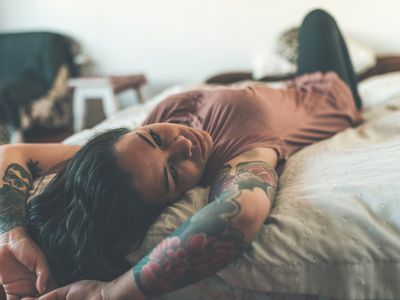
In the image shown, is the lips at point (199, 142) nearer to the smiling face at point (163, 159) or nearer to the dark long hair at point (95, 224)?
the smiling face at point (163, 159)

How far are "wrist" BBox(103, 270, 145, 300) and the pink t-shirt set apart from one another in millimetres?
344

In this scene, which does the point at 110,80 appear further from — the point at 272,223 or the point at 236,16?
the point at 272,223

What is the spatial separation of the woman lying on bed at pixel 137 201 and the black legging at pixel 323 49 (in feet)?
2.20

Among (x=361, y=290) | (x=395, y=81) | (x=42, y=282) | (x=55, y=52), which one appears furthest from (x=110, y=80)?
(x=361, y=290)

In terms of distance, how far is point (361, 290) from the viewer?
25.7 inches

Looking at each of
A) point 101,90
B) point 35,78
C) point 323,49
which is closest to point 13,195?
point 323,49

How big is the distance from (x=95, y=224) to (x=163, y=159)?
19 centimetres

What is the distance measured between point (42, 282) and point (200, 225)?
0.34 m

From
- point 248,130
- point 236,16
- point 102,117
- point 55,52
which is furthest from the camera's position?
point 102,117

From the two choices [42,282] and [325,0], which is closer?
[42,282]

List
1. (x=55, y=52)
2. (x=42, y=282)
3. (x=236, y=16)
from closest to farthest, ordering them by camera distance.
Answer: (x=42, y=282), (x=236, y=16), (x=55, y=52)

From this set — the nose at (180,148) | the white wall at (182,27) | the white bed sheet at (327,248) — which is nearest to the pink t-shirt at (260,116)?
the nose at (180,148)

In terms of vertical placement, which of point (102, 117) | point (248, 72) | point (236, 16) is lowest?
point (102, 117)

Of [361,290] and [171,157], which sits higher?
[171,157]
